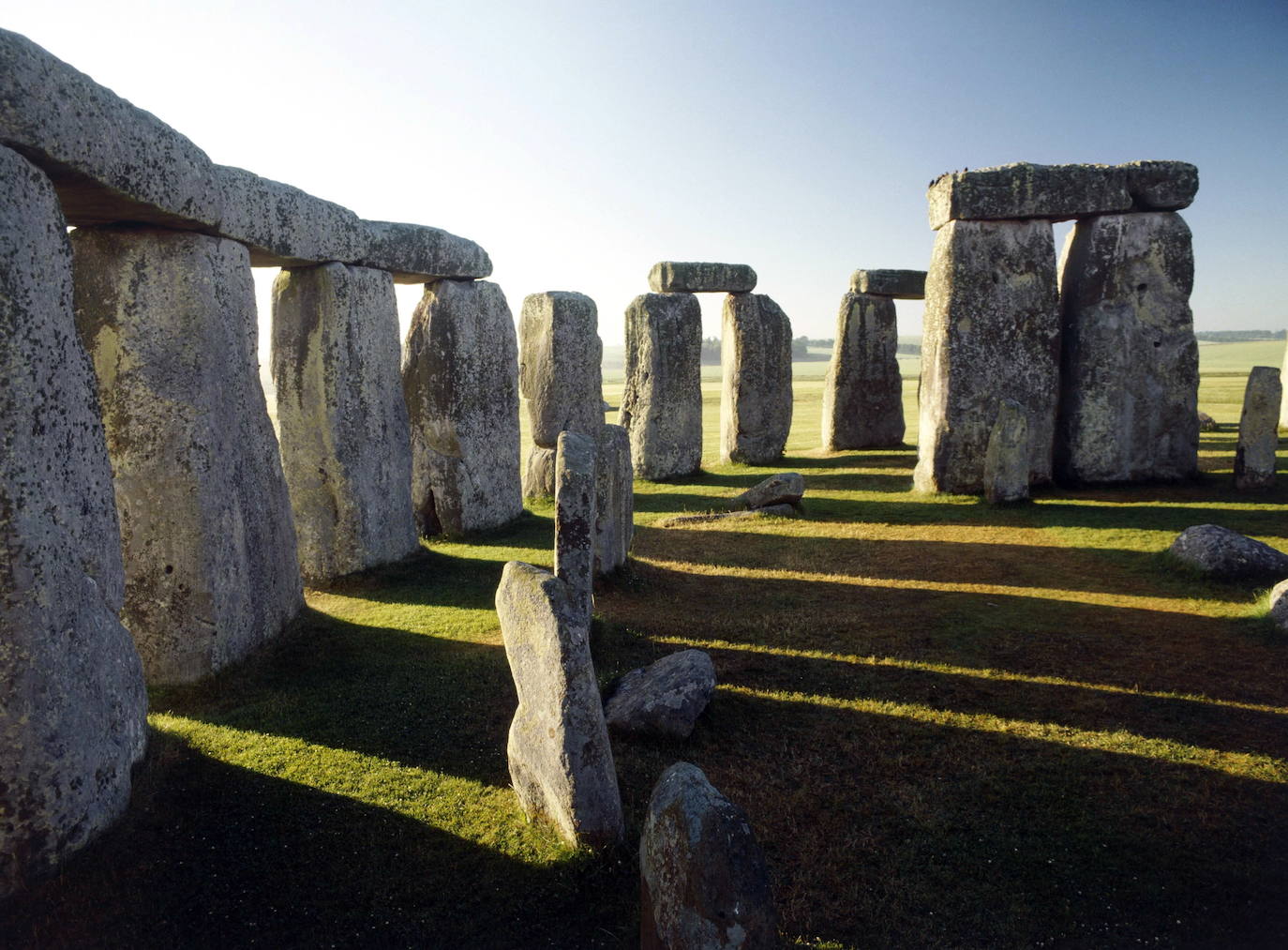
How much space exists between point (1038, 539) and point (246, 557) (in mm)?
7885

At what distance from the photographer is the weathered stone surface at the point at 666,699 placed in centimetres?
482

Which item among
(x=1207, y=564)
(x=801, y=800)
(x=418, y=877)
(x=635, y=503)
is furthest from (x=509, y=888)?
(x=635, y=503)

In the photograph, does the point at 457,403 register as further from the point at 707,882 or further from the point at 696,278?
the point at 707,882

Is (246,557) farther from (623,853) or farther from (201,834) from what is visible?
(623,853)

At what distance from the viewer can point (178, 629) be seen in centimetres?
561

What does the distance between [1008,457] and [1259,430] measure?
3019mm

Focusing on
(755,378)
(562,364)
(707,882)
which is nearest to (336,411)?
(562,364)

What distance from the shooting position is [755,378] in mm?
15305

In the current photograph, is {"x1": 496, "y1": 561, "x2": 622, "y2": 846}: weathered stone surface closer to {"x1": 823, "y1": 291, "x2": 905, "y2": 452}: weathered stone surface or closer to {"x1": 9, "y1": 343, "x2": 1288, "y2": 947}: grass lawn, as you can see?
{"x1": 9, "y1": 343, "x2": 1288, "y2": 947}: grass lawn

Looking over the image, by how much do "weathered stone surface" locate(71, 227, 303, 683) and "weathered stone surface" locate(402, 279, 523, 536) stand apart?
154 inches

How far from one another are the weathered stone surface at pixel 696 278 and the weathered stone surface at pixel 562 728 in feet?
35.9

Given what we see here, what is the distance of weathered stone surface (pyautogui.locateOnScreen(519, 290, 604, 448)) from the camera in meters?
11.7

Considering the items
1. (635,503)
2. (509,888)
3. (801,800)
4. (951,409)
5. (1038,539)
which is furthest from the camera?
(635,503)

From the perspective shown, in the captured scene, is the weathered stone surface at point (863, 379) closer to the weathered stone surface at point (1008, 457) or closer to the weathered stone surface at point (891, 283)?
the weathered stone surface at point (891, 283)
